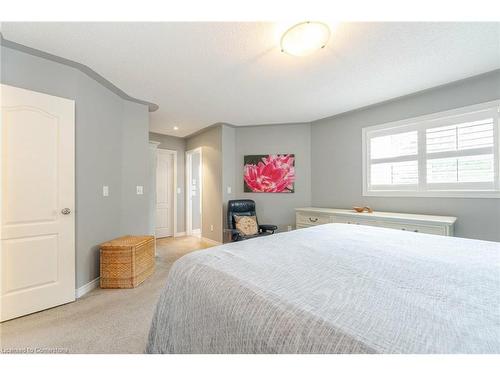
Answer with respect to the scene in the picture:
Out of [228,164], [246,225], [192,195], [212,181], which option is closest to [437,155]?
[246,225]

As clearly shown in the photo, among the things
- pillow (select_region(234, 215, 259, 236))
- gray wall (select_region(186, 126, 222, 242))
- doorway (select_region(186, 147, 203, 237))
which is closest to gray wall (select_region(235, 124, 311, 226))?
gray wall (select_region(186, 126, 222, 242))

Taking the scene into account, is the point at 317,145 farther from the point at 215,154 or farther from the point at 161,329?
the point at 161,329

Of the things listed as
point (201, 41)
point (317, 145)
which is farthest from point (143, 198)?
point (317, 145)

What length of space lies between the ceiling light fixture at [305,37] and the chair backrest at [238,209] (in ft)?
8.43

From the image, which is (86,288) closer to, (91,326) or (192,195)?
(91,326)

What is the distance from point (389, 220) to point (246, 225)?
203 centimetres

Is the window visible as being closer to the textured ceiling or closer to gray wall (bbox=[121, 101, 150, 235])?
the textured ceiling

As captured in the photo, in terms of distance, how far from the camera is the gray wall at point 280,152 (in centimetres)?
405

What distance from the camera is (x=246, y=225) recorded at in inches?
138

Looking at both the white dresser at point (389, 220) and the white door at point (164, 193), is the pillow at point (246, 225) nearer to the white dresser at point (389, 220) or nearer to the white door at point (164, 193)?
the white dresser at point (389, 220)

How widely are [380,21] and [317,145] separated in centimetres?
245

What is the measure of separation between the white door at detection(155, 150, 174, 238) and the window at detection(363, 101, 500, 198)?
13.5ft

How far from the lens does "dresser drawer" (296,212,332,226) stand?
10.6 ft
